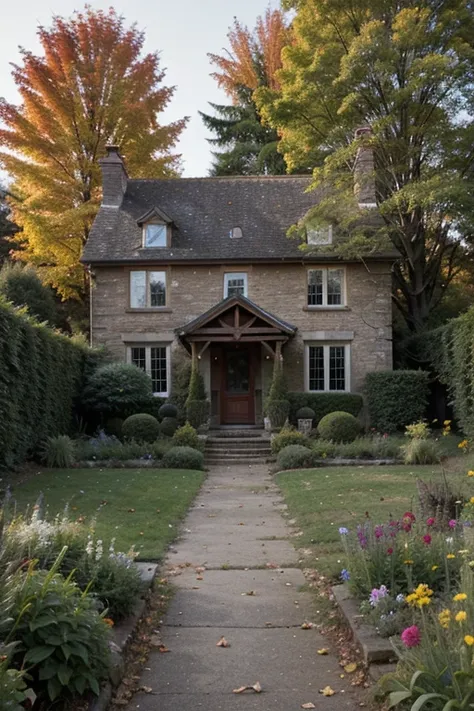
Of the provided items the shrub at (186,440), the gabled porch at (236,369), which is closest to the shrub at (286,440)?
the shrub at (186,440)

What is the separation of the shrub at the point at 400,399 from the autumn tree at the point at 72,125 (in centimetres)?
1456

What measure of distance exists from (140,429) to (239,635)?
1410cm

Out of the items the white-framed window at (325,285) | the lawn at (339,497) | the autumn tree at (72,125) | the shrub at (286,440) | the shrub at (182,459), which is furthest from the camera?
the autumn tree at (72,125)

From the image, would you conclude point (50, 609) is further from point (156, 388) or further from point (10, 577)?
point (156, 388)

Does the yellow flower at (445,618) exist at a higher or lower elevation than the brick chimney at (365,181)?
lower

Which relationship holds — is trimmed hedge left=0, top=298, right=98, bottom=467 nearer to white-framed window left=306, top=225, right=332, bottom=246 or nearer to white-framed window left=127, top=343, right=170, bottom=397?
A: white-framed window left=127, top=343, right=170, bottom=397

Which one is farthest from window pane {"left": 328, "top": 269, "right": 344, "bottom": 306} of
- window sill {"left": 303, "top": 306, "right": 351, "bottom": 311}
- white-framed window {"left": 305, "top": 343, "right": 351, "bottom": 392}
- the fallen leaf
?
the fallen leaf

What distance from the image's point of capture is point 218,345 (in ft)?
75.8

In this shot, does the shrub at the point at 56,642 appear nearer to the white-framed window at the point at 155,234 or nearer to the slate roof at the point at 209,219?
the slate roof at the point at 209,219

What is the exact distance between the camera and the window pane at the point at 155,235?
23562 millimetres

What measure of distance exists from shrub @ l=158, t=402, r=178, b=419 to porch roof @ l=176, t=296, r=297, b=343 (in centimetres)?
237

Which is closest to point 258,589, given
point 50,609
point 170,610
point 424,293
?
point 170,610

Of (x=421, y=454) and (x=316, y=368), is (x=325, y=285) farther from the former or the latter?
(x=421, y=454)

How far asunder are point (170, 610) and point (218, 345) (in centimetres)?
1771
